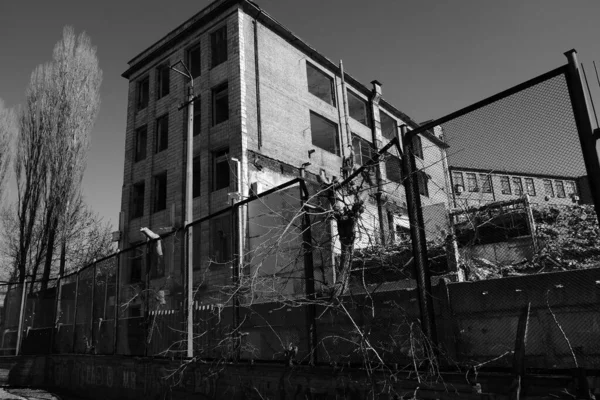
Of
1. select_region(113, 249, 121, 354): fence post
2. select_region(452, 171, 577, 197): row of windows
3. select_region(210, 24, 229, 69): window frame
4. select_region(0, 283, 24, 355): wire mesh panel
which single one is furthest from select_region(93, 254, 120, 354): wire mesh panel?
select_region(210, 24, 229, 69): window frame

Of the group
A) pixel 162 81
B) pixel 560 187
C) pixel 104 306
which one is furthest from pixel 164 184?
pixel 560 187

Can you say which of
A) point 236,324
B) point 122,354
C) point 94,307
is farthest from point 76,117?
point 236,324

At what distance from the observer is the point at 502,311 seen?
614cm

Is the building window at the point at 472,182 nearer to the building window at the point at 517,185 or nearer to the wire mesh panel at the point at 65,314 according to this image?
the building window at the point at 517,185

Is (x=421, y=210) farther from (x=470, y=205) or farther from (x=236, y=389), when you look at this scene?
(x=236, y=389)

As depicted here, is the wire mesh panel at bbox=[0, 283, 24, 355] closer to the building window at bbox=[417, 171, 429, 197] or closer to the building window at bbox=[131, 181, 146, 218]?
the building window at bbox=[131, 181, 146, 218]

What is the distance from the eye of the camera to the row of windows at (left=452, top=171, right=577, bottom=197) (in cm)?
406

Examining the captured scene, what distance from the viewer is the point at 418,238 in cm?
440

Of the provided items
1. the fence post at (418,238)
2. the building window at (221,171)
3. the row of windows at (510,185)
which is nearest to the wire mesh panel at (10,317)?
the building window at (221,171)

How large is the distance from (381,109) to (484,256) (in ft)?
77.3

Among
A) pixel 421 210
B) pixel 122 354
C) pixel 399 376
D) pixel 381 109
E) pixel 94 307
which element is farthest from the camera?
pixel 381 109

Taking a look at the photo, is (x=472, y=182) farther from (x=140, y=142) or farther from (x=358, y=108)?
(x=358, y=108)

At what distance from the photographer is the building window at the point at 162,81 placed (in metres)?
21.2

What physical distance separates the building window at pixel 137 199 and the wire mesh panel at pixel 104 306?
9.52 m
